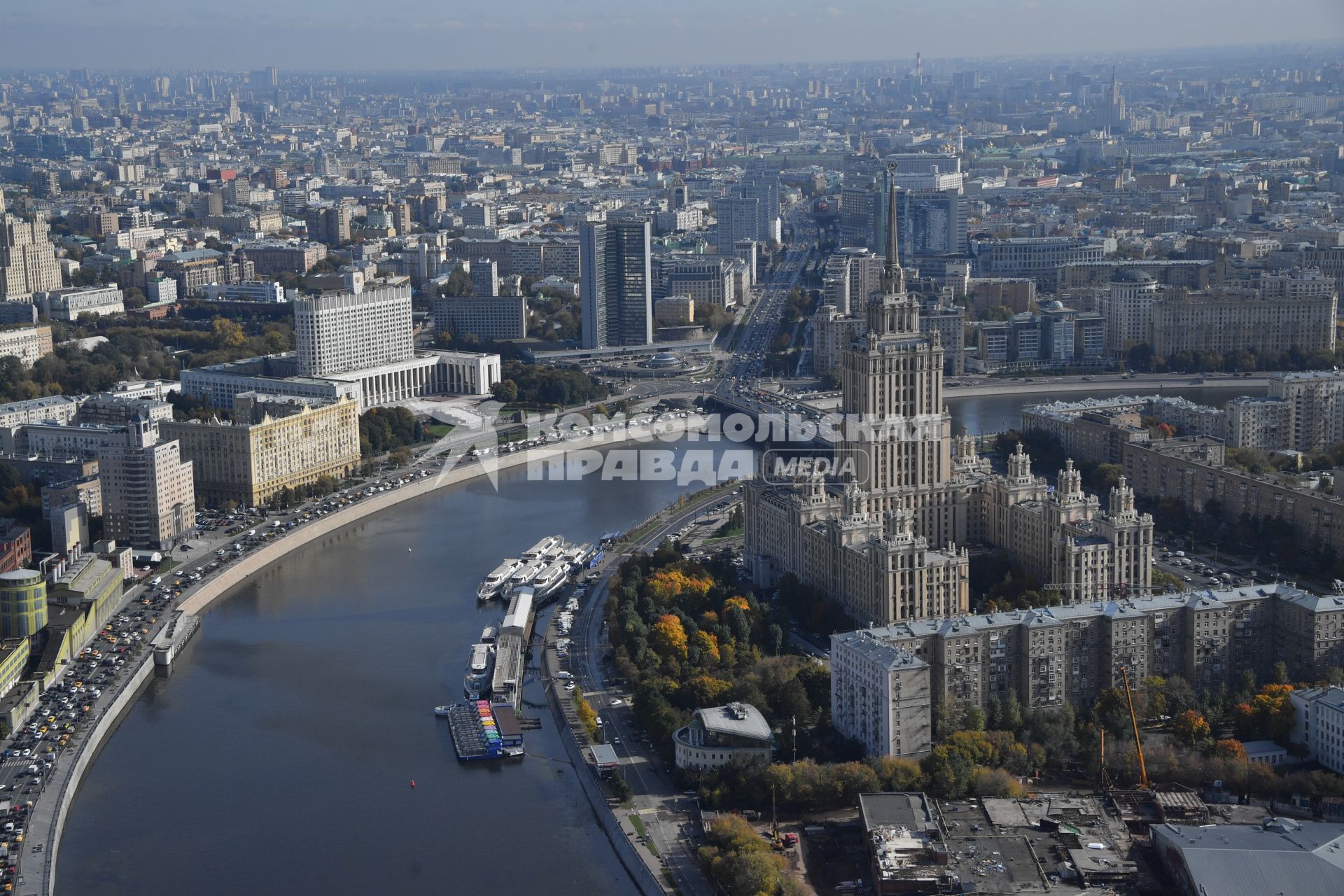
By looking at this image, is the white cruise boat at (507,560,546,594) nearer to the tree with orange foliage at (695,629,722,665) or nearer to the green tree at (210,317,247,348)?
the tree with orange foliage at (695,629,722,665)

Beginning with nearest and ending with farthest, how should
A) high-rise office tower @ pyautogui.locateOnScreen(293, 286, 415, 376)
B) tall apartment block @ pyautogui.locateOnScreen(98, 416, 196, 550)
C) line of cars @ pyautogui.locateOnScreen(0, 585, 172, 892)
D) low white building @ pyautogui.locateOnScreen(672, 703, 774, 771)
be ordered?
line of cars @ pyautogui.locateOnScreen(0, 585, 172, 892) < low white building @ pyautogui.locateOnScreen(672, 703, 774, 771) < tall apartment block @ pyautogui.locateOnScreen(98, 416, 196, 550) < high-rise office tower @ pyautogui.locateOnScreen(293, 286, 415, 376)

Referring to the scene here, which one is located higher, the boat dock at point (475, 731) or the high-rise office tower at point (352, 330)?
the high-rise office tower at point (352, 330)

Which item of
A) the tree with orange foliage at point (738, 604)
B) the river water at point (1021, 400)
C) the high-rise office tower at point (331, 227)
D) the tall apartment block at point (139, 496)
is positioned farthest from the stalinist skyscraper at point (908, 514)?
the high-rise office tower at point (331, 227)

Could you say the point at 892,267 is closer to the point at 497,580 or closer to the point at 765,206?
the point at 497,580

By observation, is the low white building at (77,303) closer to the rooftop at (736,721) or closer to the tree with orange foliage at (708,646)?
the tree with orange foliage at (708,646)

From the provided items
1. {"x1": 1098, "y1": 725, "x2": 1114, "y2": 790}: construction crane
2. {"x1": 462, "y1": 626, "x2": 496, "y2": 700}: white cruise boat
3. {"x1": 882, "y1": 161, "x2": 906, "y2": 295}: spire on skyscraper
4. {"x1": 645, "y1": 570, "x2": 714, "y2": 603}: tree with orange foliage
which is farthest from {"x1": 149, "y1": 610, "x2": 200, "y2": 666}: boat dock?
{"x1": 1098, "y1": 725, "x2": 1114, "y2": 790}: construction crane

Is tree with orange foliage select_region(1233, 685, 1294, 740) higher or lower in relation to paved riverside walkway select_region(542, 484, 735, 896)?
higher
